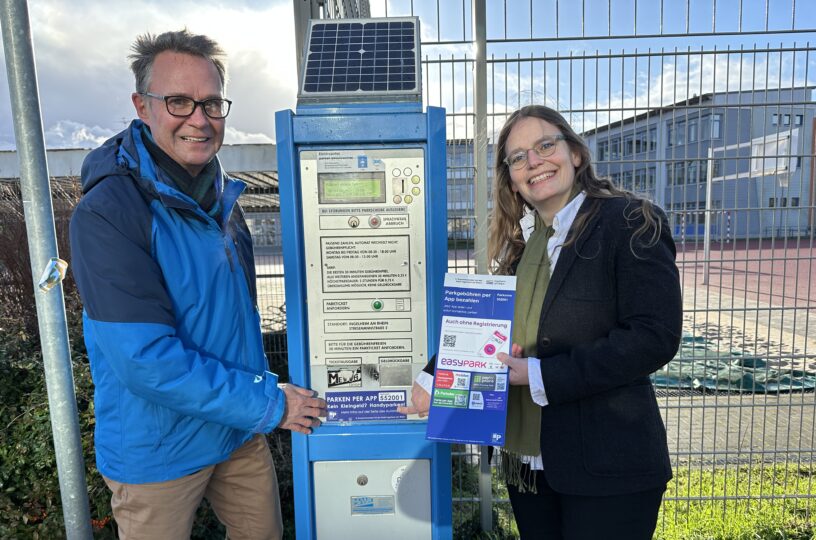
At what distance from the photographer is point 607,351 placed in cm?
144

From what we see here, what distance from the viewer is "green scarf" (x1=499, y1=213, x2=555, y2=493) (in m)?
1.59

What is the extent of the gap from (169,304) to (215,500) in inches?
36.3

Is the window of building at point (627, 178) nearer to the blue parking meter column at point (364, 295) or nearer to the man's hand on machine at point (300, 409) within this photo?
the blue parking meter column at point (364, 295)

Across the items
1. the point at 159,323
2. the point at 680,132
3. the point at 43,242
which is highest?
the point at 680,132

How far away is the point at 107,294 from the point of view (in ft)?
4.66

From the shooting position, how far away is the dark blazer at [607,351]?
1.44 meters

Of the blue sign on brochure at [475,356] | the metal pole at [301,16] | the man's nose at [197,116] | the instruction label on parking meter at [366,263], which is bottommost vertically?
the blue sign on brochure at [475,356]

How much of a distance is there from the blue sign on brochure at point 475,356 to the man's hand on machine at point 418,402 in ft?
0.63

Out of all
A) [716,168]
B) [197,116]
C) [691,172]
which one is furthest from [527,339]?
[716,168]

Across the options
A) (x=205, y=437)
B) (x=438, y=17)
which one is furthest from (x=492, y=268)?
(x=438, y=17)

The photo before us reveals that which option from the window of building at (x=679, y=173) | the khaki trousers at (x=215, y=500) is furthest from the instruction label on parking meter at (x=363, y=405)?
the window of building at (x=679, y=173)

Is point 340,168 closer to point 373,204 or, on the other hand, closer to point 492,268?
point 373,204

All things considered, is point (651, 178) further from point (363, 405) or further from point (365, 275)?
point (363, 405)

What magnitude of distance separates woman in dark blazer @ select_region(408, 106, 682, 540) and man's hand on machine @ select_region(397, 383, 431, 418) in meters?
0.28
